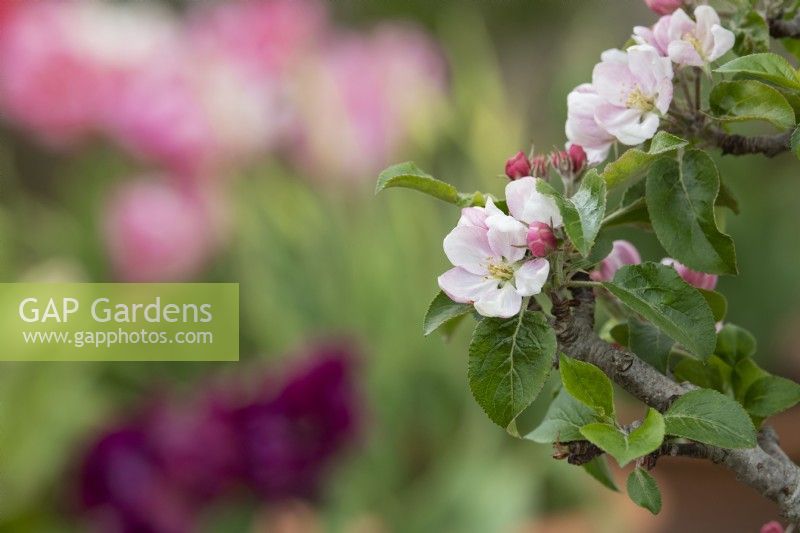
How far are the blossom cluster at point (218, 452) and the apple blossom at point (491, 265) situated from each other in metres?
0.48

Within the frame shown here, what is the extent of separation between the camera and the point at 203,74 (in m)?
0.90

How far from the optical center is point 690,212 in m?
0.21

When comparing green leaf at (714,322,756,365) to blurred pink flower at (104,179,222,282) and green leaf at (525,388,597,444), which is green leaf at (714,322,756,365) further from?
blurred pink flower at (104,179,222,282)

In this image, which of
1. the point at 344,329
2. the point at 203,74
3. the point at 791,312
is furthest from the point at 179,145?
the point at 791,312

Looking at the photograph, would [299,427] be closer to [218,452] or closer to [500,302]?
[218,452]

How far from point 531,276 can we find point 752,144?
8 centimetres

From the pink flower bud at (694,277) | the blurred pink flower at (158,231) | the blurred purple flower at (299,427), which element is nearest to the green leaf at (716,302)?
the pink flower bud at (694,277)

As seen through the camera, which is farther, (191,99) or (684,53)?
(191,99)

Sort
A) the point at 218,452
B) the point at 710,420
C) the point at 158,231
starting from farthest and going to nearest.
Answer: the point at 158,231, the point at 218,452, the point at 710,420

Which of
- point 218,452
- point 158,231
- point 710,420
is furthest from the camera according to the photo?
point 158,231

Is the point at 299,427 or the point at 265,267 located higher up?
the point at 265,267

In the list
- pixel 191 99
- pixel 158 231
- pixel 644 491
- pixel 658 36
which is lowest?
pixel 644 491

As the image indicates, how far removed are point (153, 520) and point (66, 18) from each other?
0.45 meters

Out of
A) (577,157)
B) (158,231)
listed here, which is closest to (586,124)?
(577,157)
